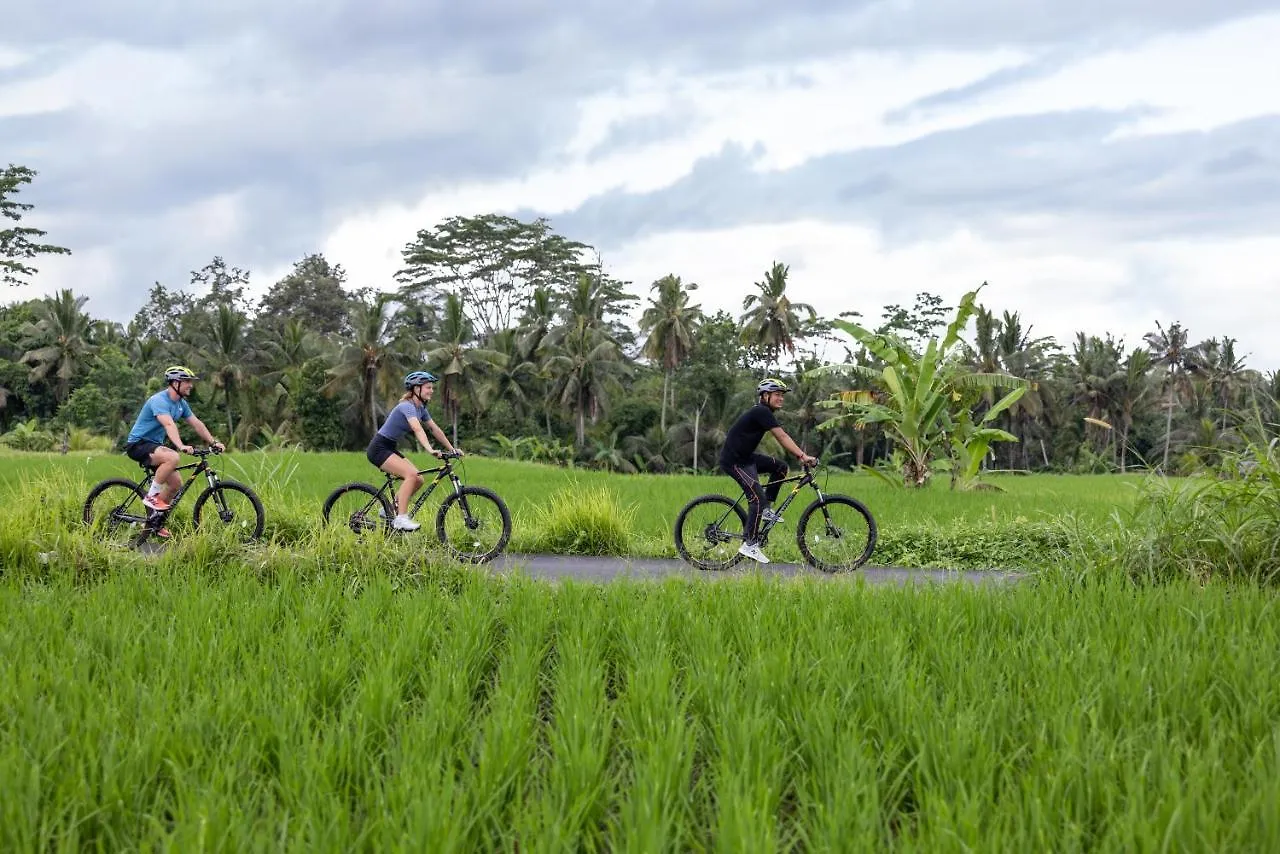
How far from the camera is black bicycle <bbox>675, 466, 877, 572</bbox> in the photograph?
8859 millimetres

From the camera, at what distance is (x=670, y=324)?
157 feet

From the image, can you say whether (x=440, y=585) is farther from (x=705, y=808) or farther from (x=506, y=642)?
(x=705, y=808)

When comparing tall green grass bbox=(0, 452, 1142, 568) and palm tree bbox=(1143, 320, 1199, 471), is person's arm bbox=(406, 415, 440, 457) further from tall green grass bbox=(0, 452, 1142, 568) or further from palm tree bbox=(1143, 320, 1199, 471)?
palm tree bbox=(1143, 320, 1199, 471)

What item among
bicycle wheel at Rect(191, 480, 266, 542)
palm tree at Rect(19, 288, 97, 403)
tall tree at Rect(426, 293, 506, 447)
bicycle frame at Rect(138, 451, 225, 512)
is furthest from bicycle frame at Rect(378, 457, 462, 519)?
palm tree at Rect(19, 288, 97, 403)

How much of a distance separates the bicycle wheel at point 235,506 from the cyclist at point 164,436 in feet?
0.94

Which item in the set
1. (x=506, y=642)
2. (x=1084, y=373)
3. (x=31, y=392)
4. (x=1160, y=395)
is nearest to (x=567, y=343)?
(x=31, y=392)

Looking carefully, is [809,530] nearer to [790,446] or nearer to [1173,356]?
[790,446]

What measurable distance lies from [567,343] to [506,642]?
136 feet

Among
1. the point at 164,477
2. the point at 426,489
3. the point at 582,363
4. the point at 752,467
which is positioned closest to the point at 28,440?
the point at 582,363

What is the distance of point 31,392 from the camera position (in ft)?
160

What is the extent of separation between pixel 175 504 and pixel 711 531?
5144mm

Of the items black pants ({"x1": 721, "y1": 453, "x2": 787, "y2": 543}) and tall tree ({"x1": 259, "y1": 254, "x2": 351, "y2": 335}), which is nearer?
black pants ({"x1": 721, "y1": 453, "x2": 787, "y2": 543})

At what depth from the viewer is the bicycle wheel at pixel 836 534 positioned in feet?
29.0

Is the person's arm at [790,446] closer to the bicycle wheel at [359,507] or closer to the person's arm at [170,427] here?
the bicycle wheel at [359,507]
